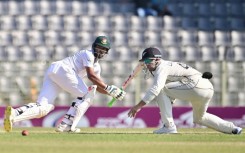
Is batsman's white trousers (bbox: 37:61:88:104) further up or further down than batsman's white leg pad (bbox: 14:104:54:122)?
further up

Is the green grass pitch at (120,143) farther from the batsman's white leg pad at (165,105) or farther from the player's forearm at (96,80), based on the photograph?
the player's forearm at (96,80)

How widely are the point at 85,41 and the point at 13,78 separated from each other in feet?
10.7

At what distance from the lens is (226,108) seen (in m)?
19.3

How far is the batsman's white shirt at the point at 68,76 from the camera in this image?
12.0 metres

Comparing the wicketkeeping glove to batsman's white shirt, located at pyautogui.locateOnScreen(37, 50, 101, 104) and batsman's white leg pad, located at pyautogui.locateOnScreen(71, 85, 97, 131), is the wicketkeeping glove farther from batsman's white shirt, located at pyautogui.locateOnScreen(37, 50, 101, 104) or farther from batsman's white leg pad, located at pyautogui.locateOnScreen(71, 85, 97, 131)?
batsman's white shirt, located at pyautogui.locateOnScreen(37, 50, 101, 104)

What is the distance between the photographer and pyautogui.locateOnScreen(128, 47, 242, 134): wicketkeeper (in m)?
11.6

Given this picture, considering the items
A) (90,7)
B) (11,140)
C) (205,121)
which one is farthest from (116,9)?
(11,140)

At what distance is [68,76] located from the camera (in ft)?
39.8

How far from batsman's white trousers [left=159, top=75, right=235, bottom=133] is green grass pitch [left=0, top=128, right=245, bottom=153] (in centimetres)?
24

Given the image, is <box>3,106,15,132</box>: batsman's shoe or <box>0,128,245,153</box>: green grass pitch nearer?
<box>0,128,245,153</box>: green grass pitch

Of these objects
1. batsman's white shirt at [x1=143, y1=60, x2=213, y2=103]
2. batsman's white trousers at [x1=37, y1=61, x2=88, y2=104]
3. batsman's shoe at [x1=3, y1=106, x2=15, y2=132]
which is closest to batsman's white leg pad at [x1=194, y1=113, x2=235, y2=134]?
batsman's white shirt at [x1=143, y1=60, x2=213, y2=103]

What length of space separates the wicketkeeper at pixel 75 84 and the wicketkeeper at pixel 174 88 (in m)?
0.64

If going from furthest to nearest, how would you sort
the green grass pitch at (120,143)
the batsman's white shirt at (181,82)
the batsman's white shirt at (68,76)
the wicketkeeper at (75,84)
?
the batsman's white shirt at (68,76) → the wicketkeeper at (75,84) → the batsman's white shirt at (181,82) → the green grass pitch at (120,143)

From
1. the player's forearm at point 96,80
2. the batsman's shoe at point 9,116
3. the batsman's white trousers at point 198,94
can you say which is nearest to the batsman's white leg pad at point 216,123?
the batsman's white trousers at point 198,94
